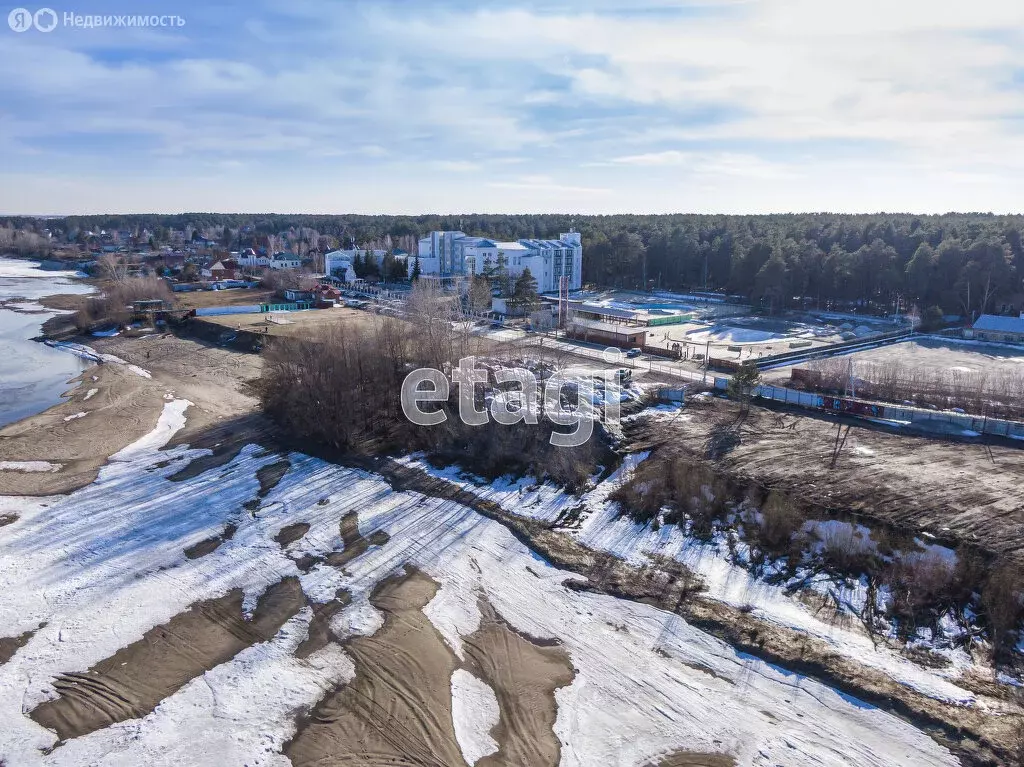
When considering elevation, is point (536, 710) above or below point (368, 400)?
below

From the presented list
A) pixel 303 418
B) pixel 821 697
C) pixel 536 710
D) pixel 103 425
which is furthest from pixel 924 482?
pixel 103 425

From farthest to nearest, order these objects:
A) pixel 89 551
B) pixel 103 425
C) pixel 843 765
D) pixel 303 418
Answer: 1. pixel 103 425
2. pixel 303 418
3. pixel 89 551
4. pixel 843 765

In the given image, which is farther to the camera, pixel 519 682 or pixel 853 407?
pixel 853 407

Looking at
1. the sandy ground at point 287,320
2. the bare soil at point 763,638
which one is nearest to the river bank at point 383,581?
the bare soil at point 763,638

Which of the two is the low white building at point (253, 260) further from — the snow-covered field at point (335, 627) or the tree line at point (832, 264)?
the snow-covered field at point (335, 627)

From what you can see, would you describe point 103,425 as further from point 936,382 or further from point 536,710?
point 936,382

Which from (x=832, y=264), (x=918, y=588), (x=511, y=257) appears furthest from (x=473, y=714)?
(x=511, y=257)

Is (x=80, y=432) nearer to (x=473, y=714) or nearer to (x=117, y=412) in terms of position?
(x=117, y=412)
